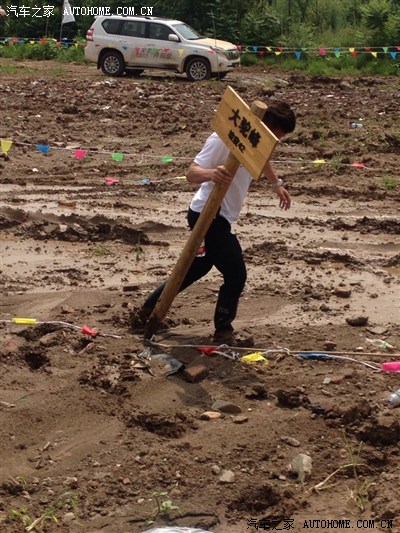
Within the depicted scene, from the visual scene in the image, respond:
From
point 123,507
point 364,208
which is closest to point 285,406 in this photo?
point 123,507

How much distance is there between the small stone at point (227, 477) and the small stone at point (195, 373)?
1.23 metres

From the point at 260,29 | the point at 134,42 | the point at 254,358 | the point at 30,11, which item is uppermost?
the point at 260,29

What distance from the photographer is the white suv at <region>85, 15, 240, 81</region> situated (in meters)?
25.0

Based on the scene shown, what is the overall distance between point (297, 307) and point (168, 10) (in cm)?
2973

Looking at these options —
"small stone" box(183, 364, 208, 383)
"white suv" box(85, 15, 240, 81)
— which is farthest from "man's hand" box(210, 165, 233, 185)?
A: "white suv" box(85, 15, 240, 81)

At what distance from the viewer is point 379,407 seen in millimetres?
5809

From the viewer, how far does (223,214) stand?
21.8 ft

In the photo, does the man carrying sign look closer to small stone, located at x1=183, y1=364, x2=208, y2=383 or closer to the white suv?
small stone, located at x1=183, y1=364, x2=208, y2=383

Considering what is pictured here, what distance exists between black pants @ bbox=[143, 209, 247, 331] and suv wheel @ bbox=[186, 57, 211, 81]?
18651 mm

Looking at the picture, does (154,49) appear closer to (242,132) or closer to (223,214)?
(223,214)

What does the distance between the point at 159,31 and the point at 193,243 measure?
20.1 m

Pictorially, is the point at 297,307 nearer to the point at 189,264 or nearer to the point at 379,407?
the point at 189,264

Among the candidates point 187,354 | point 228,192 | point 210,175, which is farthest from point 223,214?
point 187,354

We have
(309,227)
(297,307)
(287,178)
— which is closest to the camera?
(297,307)
